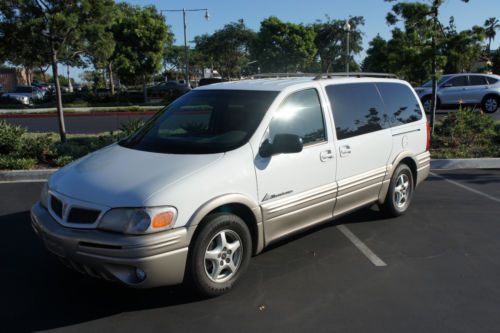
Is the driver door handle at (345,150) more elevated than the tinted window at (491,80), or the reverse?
the tinted window at (491,80)

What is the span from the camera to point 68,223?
3.60m

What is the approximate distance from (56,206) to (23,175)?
513cm

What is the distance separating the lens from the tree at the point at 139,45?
30.1 meters

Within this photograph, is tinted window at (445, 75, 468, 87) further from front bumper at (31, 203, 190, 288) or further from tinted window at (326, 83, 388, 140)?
front bumper at (31, 203, 190, 288)

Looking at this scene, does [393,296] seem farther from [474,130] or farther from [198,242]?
[474,130]

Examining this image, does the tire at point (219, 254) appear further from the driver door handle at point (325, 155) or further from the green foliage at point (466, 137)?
the green foliage at point (466, 137)

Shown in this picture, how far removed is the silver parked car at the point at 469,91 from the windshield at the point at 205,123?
16.0 m

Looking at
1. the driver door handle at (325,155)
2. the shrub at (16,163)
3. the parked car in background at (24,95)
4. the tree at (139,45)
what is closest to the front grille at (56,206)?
the driver door handle at (325,155)

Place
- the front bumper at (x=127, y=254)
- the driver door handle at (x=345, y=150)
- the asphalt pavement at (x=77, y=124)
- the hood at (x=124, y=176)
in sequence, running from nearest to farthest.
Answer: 1. the front bumper at (x=127, y=254)
2. the hood at (x=124, y=176)
3. the driver door handle at (x=345, y=150)
4. the asphalt pavement at (x=77, y=124)

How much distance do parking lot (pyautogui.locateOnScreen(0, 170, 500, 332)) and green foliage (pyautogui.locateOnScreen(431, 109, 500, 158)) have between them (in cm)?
453

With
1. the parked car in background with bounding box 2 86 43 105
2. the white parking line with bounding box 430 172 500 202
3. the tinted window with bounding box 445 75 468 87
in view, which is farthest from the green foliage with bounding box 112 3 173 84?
the white parking line with bounding box 430 172 500 202

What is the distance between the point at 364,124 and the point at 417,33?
703cm

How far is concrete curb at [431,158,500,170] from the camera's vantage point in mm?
9219

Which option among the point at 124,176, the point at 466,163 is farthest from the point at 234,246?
the point at 466,163
